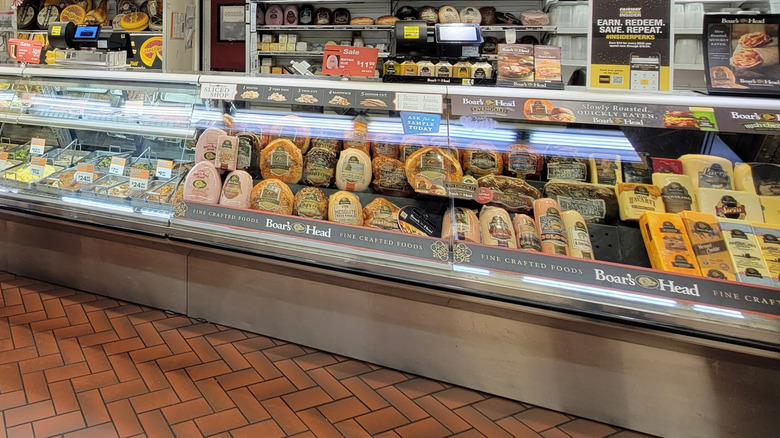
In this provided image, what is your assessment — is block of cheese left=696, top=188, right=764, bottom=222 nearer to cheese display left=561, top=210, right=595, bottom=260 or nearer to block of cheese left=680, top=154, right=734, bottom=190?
block of cheese left=680, top=154, right=734, bottom=190

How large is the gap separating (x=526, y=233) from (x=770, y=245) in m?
0.92

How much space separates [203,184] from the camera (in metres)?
2.51

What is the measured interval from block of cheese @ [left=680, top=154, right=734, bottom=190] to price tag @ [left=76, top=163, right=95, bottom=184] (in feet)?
10.6

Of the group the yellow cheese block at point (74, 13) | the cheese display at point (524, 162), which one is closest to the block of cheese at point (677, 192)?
the cheese display at point (524, 162)

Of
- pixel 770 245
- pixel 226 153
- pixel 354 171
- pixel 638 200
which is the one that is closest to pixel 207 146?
pixel 226 153

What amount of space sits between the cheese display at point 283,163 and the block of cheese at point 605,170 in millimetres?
1506

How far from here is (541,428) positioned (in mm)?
1948

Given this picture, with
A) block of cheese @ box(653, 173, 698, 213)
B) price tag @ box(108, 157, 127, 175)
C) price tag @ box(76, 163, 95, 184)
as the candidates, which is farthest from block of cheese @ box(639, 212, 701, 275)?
price tag @ box(76, 163, 95, 184)

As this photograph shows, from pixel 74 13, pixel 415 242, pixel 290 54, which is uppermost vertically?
pixel 74 13

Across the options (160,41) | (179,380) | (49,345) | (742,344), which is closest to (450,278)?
(742,344)

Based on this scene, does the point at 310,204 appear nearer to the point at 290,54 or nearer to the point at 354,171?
the point at 354,171

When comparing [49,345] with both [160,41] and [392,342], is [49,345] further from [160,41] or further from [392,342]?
[160,41]

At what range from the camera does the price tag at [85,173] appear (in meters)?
2.85

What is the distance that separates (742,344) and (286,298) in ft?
6.37
